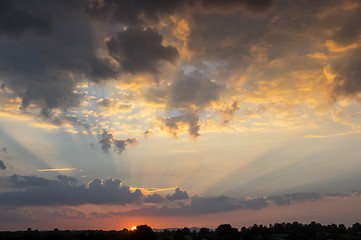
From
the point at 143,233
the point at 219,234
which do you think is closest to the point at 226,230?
the point at 219,234

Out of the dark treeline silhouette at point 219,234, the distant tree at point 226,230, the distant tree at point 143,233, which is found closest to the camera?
the dark treeline silhouette at point 219,234

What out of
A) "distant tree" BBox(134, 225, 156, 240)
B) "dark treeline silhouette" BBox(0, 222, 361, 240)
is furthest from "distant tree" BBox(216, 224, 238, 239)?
"distant tree" BBox(134, 225, 156, 240)

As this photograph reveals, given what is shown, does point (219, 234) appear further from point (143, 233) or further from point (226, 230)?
point (143, 233)

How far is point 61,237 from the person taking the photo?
104 metres

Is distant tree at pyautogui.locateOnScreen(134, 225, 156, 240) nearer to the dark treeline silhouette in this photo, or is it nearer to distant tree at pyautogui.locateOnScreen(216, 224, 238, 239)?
the dark treeline silhouette

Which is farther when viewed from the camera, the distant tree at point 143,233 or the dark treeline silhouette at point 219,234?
the distant tree at point 143,233

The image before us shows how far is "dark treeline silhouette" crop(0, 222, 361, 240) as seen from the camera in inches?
4353

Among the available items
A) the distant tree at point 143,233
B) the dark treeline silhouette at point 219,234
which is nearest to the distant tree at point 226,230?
the dark treeline silhouette at point 219,234

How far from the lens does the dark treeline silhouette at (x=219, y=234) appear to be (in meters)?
111

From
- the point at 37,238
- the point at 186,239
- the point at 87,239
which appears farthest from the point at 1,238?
the point at 186,239

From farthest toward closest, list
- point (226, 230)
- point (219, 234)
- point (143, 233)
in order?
point (226, 230) → point (219, 234) → point (143, 233)

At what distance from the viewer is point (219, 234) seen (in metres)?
140

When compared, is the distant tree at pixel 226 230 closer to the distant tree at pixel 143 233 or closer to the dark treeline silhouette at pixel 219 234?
the dark treeline silhouette at pixel 219 234

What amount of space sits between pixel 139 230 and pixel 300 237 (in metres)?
65.6
